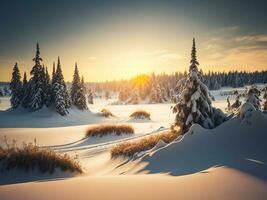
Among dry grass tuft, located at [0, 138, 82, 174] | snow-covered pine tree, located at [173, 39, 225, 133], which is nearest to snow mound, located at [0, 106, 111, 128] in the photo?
snow-covered pine tree, located at [173, 39, 225, 133]

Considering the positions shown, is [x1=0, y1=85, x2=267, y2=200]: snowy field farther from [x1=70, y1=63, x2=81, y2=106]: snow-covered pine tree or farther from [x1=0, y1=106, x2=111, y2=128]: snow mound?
[x1=70, y1=63, x2=81, y2=106]: snow-covered pine tree

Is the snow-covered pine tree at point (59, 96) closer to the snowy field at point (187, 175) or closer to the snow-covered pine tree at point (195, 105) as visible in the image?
the snowy field at point (187, 175)

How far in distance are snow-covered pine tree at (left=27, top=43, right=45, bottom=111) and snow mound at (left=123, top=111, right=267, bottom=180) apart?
39364 millimetres

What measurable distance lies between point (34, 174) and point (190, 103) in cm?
740

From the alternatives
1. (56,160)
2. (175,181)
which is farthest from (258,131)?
(56,160)

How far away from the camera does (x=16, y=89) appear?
52.0 meters

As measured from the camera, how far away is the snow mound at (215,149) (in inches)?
236

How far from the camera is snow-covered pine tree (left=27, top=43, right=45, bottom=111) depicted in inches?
1698

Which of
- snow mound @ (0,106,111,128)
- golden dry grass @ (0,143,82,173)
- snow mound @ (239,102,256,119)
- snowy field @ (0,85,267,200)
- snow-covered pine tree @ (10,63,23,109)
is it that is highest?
snow-covered pine tree @ (10,63,23,109)

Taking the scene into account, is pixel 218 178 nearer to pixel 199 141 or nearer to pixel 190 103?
pixel 199 141

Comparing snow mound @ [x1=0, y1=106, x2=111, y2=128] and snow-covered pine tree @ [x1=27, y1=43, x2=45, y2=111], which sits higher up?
snow-covered pine tree @ [x1=27, y1=43, x2=45, y2=111]

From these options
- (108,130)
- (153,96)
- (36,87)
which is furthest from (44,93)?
(153,96)

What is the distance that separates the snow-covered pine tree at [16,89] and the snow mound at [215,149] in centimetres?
4779

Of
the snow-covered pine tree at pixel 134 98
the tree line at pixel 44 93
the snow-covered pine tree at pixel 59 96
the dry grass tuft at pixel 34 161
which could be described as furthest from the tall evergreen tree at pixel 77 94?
the snow-covered pine tree at pixel 134 98
